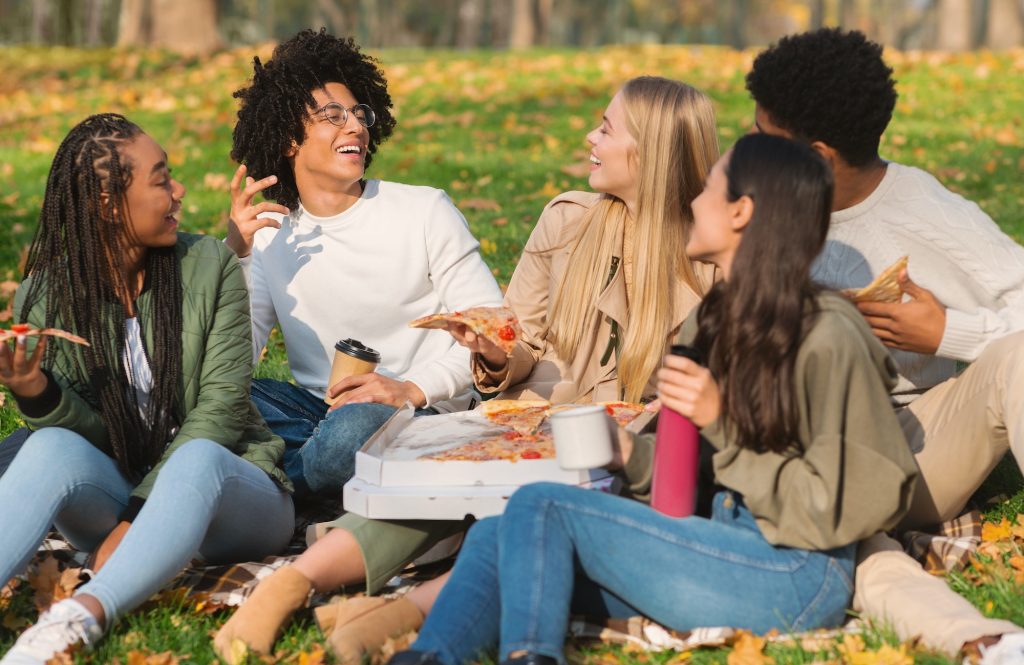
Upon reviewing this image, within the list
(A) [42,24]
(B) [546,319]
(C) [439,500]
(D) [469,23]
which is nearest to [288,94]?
(B) [546,319]

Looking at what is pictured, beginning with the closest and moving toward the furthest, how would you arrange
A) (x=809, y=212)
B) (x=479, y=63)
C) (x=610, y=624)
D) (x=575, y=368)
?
1. (x=809, y=212)
2. (x=610, y=624)
3. (x=575, y=368)
4. (x=479, y=63)

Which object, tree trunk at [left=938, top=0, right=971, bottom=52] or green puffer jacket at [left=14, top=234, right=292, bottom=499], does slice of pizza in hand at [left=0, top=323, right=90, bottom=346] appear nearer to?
green puffer jacket at [left=14, top=234, right=292, bottom=499]

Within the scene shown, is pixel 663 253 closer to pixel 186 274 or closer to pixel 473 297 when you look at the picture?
pixel 473 297

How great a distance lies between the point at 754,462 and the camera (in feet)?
9.55


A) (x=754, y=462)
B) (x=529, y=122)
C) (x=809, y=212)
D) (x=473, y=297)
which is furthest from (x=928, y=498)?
(x=529, y=122)

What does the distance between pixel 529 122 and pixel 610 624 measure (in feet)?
31.6

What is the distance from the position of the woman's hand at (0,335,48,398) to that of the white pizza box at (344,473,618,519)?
3.09ft

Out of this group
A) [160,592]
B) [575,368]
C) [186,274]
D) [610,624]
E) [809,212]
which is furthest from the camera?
[575,368]

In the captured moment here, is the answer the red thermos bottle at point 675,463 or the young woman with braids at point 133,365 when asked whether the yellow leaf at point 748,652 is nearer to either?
the red thermos bottle at point 675,463

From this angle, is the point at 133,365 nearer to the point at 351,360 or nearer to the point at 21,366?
the point at 21,366

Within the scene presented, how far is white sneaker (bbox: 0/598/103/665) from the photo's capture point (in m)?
2.92

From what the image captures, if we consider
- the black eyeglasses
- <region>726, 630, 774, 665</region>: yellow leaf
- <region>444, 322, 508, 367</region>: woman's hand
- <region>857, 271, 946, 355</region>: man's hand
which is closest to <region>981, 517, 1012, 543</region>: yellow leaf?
<region>857, 271, 946, 355</region>: man's hand

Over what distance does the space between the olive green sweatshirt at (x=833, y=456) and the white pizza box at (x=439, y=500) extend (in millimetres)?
483

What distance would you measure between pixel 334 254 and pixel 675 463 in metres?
1.91
